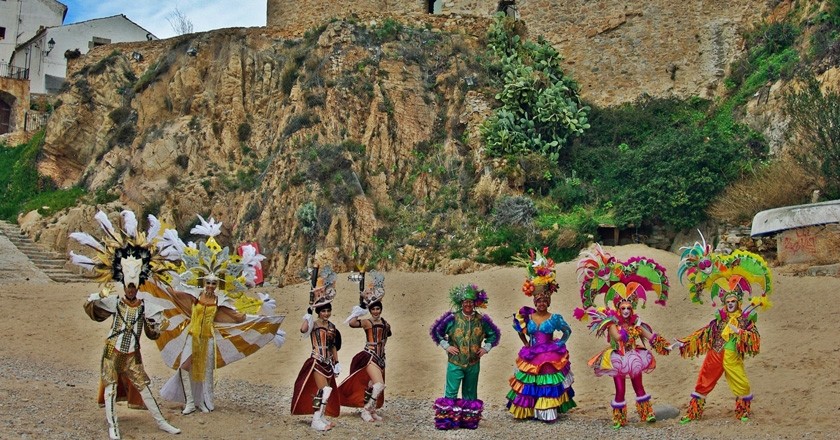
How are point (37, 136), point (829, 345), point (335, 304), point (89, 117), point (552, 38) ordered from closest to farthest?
point (829, 345) → point (335, 304) → point (552, 38) → point (89, 117) → point (37, 136)

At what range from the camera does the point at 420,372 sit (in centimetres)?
1427

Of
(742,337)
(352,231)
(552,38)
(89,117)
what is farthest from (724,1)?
(89,117)

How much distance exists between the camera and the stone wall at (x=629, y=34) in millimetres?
24016

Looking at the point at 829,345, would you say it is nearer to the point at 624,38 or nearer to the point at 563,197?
the point at 563,197

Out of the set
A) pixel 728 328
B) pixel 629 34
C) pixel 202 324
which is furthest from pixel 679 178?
pixel 202 324

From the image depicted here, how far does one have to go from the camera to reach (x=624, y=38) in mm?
25156

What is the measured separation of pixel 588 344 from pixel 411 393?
2659 mm

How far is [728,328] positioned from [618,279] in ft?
4.06

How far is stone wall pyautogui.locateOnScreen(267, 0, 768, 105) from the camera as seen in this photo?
24016mm

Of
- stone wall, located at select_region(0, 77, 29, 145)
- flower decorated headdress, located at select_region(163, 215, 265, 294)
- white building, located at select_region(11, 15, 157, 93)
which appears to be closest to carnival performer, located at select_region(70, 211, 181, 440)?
flower decorated headdress, located at select_region(163, 215, 265, 294)

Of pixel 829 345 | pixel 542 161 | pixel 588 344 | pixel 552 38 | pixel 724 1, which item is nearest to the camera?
pixel 829 345

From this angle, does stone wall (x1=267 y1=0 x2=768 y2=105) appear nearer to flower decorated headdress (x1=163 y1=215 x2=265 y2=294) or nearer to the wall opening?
flower decorated headdress (x1=163 y1=215 x2=265 y2=294)

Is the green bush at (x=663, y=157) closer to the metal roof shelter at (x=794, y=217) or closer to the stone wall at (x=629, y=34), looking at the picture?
the stone wall at (x=629, y=34)

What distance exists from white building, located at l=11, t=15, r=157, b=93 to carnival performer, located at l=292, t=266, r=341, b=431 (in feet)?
96.9
